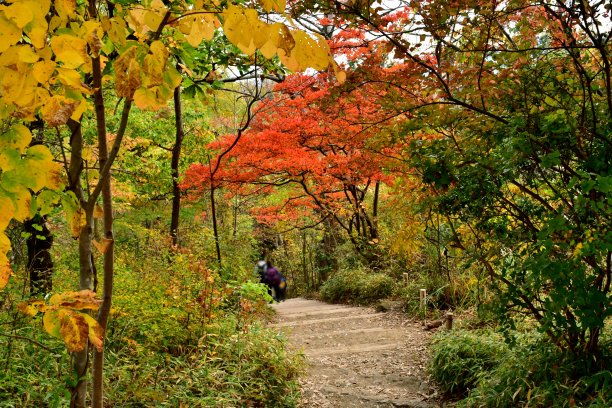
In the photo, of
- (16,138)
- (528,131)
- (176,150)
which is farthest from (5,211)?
(176,150)

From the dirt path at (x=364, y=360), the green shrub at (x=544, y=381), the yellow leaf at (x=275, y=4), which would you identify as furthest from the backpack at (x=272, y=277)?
the yellow leaf at (x=275, y=4)

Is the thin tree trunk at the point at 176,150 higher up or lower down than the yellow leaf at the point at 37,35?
higher up

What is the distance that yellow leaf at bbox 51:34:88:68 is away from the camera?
96cm

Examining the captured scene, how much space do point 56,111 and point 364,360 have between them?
6017 mm

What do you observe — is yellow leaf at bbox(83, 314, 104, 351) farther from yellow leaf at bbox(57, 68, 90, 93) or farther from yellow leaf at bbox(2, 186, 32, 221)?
yellow leaf at bbox(57, 68, 90, 93)

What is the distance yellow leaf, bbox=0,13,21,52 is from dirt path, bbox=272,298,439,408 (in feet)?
15.2

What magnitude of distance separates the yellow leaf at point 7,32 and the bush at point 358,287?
10293mm

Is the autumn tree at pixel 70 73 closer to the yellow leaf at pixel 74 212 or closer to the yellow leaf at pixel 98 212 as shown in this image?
the yellow leaf at pixel 74 212

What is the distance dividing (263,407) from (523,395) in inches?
91.1

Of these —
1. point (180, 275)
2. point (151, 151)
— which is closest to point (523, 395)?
point (180, 275)

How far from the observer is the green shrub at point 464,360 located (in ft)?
15.6

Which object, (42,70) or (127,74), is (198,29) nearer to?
(127,74)

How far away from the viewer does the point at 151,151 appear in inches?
423

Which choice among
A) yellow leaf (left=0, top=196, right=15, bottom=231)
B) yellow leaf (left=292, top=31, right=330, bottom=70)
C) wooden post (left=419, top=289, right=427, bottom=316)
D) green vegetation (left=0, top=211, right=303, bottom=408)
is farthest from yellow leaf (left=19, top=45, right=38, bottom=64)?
wooden post (left=419, top=289, right=427, bottom=316)
